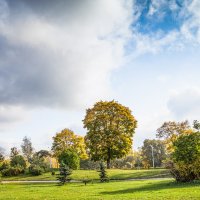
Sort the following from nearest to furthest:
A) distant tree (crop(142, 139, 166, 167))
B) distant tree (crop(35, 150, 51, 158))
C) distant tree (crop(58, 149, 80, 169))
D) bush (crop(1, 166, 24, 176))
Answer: bush (crop(1, 166, 24, 176)) → distant tree (crop(58, 149, 80, 169)) → distant tree (crop(142, 139, 166, 167)) → distant tree (crop(35, 150, 51, 158))

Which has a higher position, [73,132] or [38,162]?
[73,132]

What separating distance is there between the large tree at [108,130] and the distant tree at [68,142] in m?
20.3

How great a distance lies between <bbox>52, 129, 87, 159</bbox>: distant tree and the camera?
85250 millimetres

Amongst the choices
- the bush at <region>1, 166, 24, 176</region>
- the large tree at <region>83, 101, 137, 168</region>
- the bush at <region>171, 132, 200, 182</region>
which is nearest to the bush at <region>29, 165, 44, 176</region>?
the bush at <region>1, 166, 24, 176</region>

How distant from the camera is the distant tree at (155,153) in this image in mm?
100188

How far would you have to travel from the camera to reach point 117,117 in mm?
67062

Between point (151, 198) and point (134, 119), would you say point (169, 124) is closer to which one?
point (134, 119)

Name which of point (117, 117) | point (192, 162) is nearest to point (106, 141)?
point (117, 117)

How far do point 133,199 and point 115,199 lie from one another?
1.17 m

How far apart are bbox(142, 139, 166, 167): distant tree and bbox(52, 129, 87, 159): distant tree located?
25005 millimetres

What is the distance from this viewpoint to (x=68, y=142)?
87312 millimetres

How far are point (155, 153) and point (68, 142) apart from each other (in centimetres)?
3275

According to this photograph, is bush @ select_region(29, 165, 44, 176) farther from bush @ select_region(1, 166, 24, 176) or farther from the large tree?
the large tree

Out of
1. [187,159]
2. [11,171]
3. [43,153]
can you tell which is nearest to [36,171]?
[11,171]
